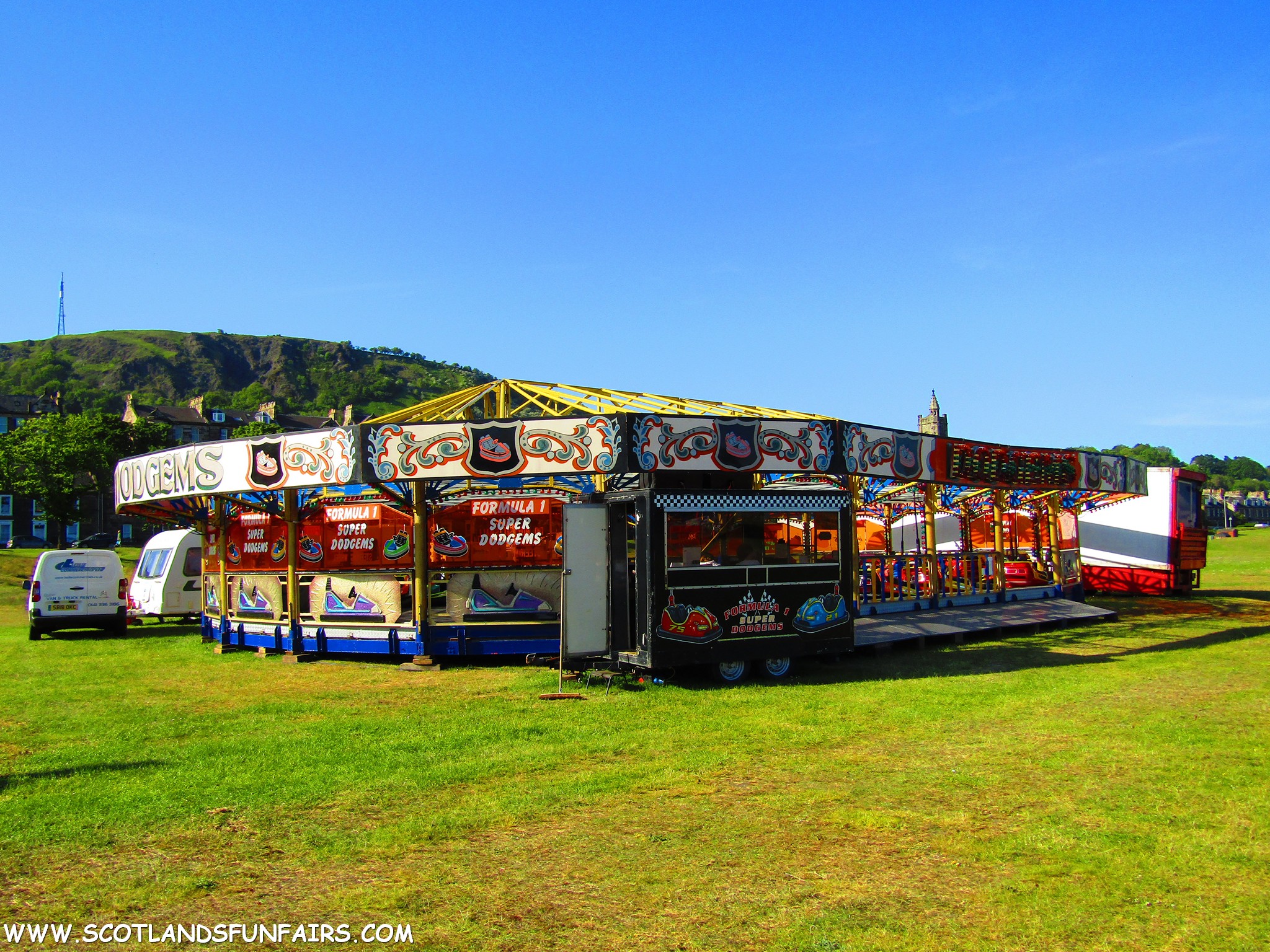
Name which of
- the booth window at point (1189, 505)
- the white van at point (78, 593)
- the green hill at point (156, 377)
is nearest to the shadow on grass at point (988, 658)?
the booth window at point (1189, 505)

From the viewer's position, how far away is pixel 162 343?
195375 mm

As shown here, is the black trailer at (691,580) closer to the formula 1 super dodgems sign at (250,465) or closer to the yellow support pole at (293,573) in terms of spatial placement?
the formula 1 super dodgems sign at (250,465)

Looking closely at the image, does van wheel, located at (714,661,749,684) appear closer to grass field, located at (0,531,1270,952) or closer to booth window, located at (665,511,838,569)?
grass field, located at (0,531,1270,952)

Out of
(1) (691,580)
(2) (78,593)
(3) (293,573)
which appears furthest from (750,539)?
(2) (78,593)

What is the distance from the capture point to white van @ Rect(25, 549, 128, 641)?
62.5 ft

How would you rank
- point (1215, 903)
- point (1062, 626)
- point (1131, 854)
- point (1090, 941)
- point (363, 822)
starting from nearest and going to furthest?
point (1090, 941)
point (1215, 903)
point (1131, 854)
point (363, 822)
point (1062, 626)

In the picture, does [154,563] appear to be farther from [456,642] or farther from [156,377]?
[156,377]

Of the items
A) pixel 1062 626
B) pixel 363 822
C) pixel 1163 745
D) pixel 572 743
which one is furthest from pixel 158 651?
pixel 1062 626

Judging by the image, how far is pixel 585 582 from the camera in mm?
11906

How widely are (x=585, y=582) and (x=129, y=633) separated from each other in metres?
14.0

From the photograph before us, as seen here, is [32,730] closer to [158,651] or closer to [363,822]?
[363,822]

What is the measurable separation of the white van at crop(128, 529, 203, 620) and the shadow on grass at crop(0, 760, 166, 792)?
605 inches

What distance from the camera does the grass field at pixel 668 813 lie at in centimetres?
469

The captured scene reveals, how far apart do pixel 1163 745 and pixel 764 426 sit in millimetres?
6817
